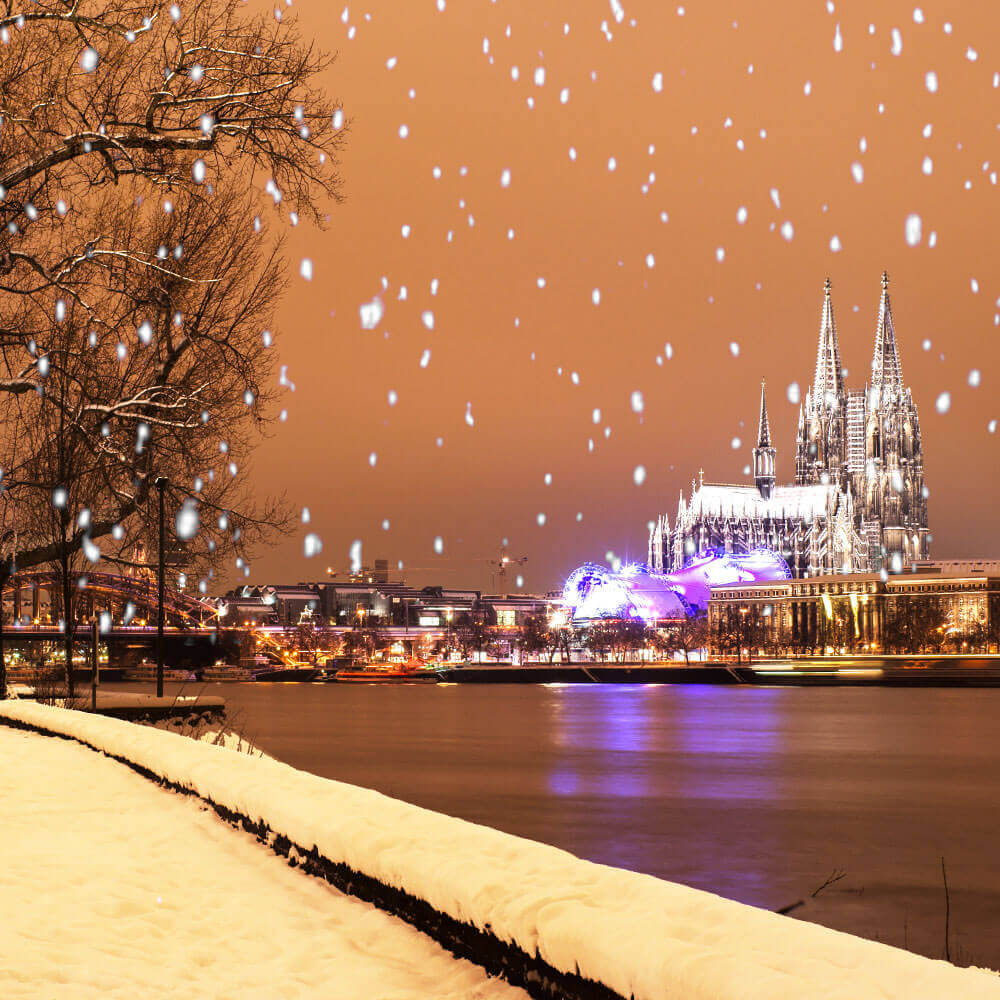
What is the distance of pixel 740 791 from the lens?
98.0 feet

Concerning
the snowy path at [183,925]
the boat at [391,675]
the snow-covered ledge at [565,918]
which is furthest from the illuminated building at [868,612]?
the snow-covered ledge at [565,918]

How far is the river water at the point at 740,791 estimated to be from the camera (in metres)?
15.9

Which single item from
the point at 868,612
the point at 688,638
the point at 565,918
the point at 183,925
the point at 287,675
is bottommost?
the point at 287,675

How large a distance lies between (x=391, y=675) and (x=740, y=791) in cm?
11077

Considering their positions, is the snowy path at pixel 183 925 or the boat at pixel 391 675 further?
the boat at pixel 391 675

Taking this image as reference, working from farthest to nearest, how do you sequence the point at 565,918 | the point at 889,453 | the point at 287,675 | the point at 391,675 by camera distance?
the point at 889,453
the point at 287,675
the point at 391,675
the point at 565,918

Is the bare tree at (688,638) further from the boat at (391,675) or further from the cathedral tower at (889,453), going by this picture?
the boat at (391,675)

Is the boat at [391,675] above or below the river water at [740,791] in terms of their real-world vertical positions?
below

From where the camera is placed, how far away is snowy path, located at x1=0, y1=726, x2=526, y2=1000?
6.27 metres

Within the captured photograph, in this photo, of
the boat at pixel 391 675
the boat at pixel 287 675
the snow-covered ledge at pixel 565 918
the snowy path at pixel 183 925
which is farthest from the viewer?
the boat at pixel 287 675

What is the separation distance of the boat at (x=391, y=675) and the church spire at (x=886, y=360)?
3426 inches

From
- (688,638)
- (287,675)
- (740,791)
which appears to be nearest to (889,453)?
(688,638)

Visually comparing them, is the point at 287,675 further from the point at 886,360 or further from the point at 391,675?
the point at 886,360

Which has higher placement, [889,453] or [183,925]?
[889,453]
